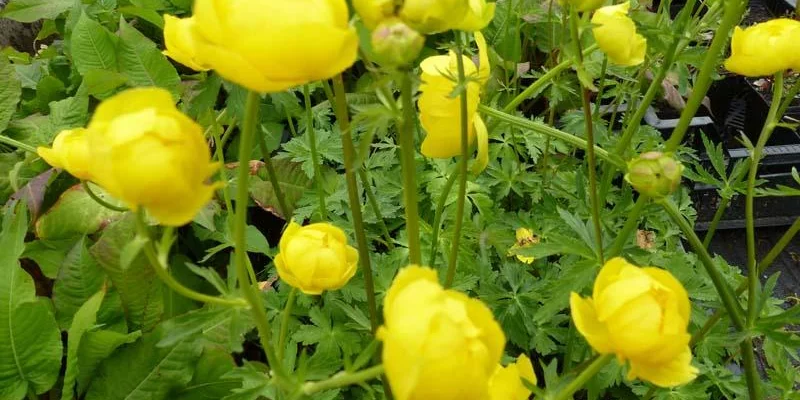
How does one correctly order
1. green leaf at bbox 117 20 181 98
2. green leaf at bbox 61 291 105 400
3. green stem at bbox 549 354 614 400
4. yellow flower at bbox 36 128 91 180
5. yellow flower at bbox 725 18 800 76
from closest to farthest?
green stem at bbox 549 354 614 400
yellow flower at bbox 36 128 91 180
yellow flower at bbox 725 18 800 76
green leaf at bbox 61 291 105 400
green leaf at bbox 117 20 181 98

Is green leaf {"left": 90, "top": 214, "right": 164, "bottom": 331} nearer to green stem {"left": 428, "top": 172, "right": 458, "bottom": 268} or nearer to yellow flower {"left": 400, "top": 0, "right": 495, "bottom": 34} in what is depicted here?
green stem {"left": 428, "top": 172, "right": 458, "bottom": 268}

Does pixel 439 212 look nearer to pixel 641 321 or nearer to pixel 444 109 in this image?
pixel 444 109

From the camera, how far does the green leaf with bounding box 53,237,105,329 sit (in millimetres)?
1004

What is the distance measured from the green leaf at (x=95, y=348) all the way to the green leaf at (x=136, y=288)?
0.07 metres

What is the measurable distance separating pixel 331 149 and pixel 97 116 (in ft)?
2.87

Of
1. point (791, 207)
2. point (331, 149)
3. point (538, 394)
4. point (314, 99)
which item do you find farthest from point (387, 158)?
point (791, 207)

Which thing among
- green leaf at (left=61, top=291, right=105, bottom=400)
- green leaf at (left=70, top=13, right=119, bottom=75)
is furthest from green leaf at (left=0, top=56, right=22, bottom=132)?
green leaf at (left=61, top=291, right=105, bottom=400)

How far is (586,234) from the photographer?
0.72 meters

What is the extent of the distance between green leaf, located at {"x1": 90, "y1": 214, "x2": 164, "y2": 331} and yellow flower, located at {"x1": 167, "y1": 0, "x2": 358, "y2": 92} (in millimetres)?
768

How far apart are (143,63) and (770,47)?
1056 mm

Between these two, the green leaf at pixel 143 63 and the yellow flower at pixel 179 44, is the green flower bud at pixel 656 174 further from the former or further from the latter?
the green leaf at pixel 143 63

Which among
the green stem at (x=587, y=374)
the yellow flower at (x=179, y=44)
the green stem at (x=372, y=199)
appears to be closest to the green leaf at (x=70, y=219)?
the green stem at (x=372, y=199)

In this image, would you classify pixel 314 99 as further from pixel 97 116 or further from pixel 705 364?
pixel 97 116

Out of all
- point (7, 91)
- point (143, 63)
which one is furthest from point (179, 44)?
point (7, 91)
